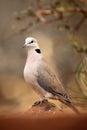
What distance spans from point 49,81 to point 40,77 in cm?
8

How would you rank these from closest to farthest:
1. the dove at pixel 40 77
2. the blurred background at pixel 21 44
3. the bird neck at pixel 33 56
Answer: the dove at pixel 40 77 → the bird neck at pixel 33 56 → the blurred background at pixel 21 44

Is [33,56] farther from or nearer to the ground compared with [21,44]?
nearer to the ground

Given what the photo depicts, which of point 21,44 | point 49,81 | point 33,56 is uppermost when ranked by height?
point 21,44

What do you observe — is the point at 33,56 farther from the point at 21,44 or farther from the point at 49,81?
the point at 21,44

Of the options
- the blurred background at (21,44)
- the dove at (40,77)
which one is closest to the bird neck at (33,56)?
the dove at (40,77)

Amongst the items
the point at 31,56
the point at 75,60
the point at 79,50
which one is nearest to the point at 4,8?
the point at 75,60

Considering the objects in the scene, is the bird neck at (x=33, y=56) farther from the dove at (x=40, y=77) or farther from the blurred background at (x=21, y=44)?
the blurred background at (x=21, y=44)

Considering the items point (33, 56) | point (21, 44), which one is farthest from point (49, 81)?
point (21, 44)

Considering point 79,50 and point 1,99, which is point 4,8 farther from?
point 79,50

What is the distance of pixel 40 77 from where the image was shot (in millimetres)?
3518

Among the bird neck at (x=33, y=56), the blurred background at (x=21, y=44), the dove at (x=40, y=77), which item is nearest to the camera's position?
the dove at (x=40, y=77)

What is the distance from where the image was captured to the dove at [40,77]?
11.0ft

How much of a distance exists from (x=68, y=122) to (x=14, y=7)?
23.8ft

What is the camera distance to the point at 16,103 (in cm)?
700
